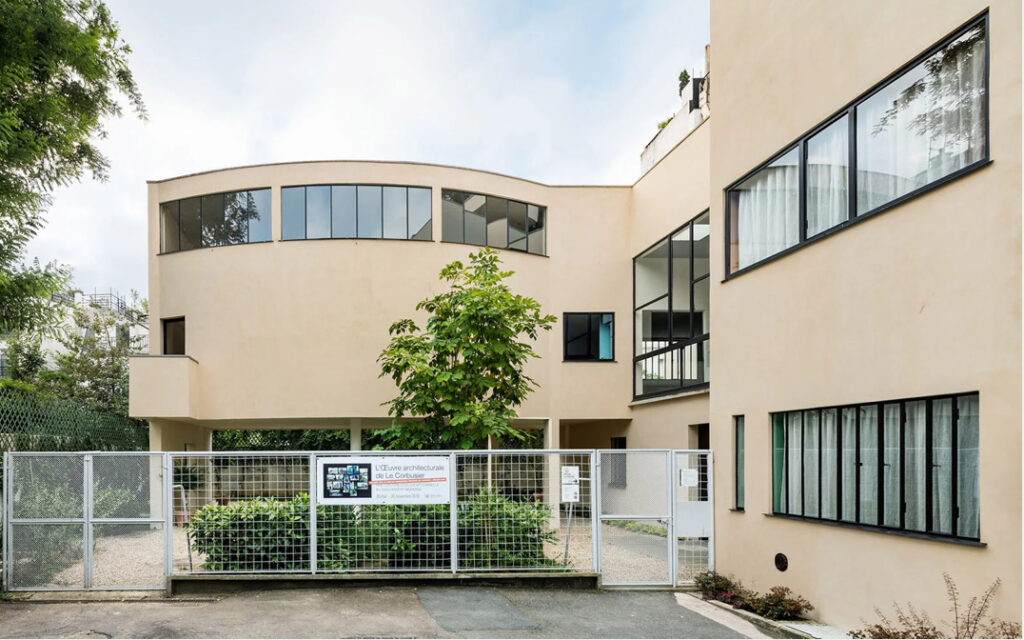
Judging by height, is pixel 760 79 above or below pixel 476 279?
above

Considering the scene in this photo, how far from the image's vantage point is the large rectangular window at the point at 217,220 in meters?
19.8

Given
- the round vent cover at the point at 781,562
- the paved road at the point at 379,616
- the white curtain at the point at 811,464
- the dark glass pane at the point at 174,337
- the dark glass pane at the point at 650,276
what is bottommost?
the paved road at the point at 379,616

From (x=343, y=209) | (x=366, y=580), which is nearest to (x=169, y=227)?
(x=343, y=209)

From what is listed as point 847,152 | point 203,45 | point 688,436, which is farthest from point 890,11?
point 203,45

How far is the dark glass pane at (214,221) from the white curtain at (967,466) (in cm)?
1698

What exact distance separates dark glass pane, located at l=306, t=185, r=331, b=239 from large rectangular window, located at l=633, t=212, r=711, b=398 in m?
7.65

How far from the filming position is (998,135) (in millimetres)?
6562

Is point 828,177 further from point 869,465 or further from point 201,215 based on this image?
point 201,215

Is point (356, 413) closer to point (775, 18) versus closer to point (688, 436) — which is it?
point (688, 436)

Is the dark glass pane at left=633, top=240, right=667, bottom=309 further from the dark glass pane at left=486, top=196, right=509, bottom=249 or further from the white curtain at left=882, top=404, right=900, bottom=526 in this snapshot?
the white curtain at left=882, top=404, right=900, bottom=526

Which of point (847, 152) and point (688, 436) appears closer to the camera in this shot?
point (847, 152)

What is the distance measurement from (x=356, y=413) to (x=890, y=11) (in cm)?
1450

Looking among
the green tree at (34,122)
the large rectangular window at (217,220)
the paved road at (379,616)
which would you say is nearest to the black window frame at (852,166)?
the paved road at (379,616)

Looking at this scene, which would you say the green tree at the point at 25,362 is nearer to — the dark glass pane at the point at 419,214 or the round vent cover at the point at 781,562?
the dark glass pane at the point at 419,214
